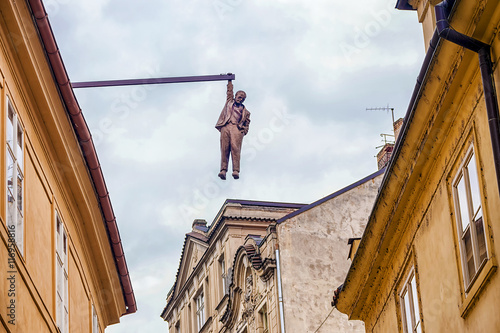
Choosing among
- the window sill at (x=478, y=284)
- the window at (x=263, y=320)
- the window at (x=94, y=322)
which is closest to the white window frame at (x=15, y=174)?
the window sill at (x=478, y=284)

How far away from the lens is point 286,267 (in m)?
33.9

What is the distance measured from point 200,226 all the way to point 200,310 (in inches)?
177

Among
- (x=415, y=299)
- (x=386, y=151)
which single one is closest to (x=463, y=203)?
(x=415, y=299)

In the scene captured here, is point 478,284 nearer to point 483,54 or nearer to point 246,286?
point 483,54

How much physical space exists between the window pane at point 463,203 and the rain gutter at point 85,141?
18.8 ft

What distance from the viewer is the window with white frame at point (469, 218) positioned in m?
13.1

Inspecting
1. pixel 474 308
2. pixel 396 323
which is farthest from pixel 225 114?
pixel 396 323

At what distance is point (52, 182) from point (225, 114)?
436 cm

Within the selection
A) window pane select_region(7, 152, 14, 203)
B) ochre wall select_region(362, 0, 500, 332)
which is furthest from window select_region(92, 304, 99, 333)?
window pane select_region(7, 152, 14, 203)

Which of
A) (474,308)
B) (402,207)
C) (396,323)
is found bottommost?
(474,308)

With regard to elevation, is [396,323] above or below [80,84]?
below

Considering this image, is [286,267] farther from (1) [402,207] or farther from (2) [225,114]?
(2) [225,114]

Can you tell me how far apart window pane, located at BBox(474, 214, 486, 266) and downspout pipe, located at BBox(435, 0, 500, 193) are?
5.20 ft

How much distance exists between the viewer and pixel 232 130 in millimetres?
13258
